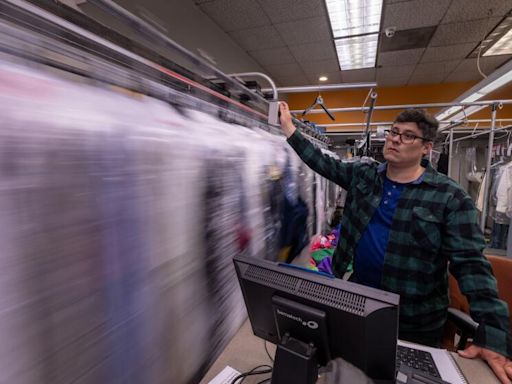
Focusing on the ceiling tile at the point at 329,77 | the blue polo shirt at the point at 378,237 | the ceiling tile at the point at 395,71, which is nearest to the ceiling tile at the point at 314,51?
the ceiling tile at the point at 329,77

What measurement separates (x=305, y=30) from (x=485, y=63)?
3186 mm

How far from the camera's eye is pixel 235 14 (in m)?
3.05

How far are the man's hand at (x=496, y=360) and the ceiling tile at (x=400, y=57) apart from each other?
429 centimetres

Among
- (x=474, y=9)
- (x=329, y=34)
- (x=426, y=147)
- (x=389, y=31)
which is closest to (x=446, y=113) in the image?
(x=474, y=9)

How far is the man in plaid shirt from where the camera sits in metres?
1.03

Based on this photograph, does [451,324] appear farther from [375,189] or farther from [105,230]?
[105,230]

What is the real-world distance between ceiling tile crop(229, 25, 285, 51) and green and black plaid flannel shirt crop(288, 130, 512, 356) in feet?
9.13

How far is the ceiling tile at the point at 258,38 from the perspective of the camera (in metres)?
3.44

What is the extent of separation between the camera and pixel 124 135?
507mm

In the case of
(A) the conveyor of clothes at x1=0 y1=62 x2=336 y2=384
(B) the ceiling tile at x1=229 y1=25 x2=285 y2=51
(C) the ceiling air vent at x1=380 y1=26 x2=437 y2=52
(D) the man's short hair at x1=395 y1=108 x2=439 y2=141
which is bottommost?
(A) the conveyor of clothes at x1=0 y1=62 x2=336 y2=384

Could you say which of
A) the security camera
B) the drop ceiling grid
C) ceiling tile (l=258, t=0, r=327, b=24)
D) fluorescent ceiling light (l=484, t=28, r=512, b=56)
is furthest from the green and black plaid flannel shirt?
fluorescent ceiling light (l=484, t=28, r=512, b=56)

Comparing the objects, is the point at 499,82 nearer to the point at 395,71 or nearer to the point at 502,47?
the point at 502,47

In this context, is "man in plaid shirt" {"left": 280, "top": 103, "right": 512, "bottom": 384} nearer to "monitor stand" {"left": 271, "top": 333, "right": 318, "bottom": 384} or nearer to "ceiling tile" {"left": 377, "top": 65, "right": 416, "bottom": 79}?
"monitor stand" {"left": 271, "top": 333, "right": 318, "bottom": 384}

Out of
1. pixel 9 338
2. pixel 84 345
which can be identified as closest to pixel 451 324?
pixel 84 345
